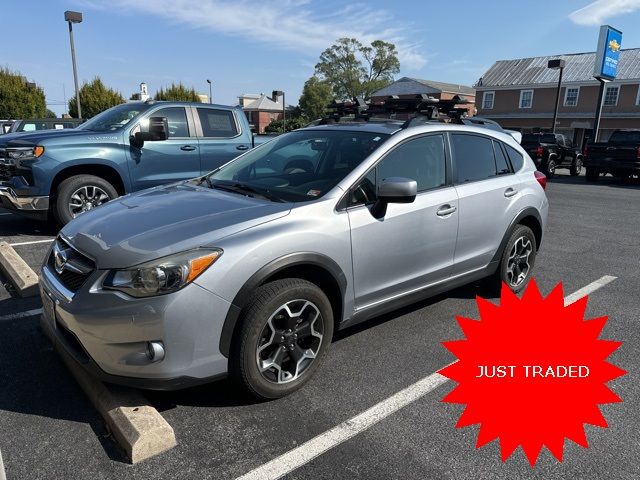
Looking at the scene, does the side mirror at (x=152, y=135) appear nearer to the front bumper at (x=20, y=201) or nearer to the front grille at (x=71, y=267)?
the front bumper at (x=20, y=201)

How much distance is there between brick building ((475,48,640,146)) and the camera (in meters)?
40.6

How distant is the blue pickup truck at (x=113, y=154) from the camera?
6.39 m

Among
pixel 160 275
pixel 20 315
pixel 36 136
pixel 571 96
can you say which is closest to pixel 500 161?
pixel 160 275

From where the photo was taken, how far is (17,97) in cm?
3272

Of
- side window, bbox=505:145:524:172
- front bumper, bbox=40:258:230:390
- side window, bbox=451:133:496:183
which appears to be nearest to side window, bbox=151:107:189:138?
side window, bbox=451:133:496:183

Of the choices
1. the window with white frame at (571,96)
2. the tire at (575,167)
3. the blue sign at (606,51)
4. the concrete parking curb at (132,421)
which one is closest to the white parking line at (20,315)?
the concrete parking curb at (132,421)

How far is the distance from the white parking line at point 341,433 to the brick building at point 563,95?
4085 cm

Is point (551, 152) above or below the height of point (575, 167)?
above

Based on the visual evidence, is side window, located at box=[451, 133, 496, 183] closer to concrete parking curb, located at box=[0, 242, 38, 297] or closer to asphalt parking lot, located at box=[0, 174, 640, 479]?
asphalt parking lot, located at box=[0, 174, 640, 479]

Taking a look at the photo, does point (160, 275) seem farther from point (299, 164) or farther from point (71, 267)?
point (299, 164)

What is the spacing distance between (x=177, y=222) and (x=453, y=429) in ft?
6.48

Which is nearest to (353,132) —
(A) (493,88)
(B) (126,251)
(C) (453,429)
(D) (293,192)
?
(D) (293,192)

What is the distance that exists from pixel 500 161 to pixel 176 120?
5.07 m

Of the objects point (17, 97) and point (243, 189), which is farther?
point (17, 97)
